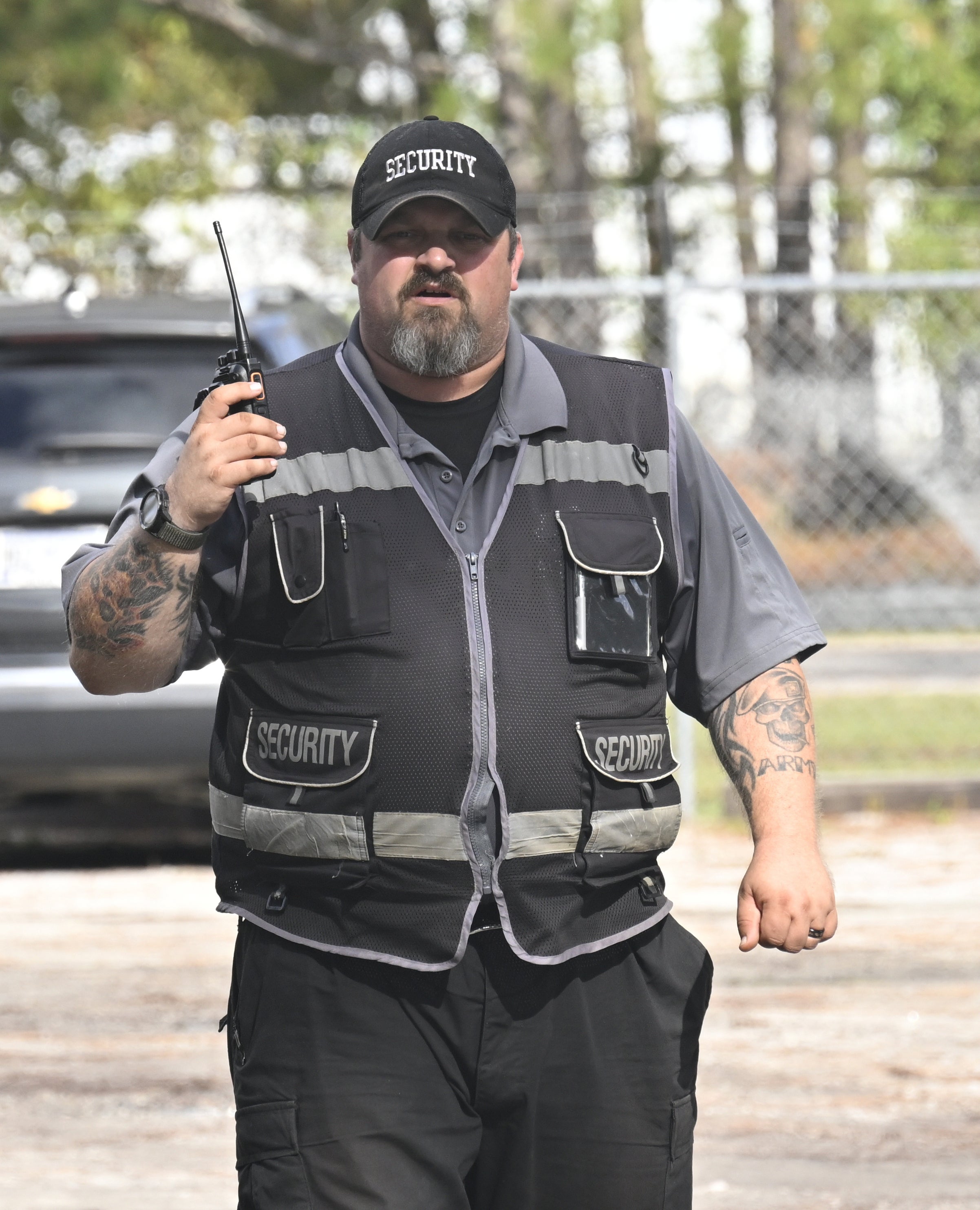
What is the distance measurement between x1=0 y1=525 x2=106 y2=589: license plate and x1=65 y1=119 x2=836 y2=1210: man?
3332mm

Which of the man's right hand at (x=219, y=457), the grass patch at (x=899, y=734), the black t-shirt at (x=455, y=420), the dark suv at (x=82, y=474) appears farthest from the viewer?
the grass patch at (x=899, y=734)

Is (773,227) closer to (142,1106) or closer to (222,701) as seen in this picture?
(142,1106)

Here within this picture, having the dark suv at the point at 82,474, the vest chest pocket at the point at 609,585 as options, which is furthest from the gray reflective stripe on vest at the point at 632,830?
the dark suv at the point at 82,474

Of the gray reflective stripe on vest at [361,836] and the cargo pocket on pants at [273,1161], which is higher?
the gray reflective stripe on vest at [361,836]

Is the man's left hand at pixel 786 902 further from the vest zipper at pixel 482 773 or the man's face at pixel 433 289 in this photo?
the man's face at pixel 433 289

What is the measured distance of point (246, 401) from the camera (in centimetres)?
270

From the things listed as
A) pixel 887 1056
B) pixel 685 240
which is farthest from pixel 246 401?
pixel 685 240

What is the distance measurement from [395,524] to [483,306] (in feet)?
1.18

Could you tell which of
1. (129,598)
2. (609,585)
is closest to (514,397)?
(609,585)

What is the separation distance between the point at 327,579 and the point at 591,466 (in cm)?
47

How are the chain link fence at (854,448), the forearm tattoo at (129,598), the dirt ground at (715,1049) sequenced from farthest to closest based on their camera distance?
the chain link fence at (854,448)
the dirt ground at (715,1049)
the forearm tattoo at (129,598)

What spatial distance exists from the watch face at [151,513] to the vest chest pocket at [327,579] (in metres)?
0.20

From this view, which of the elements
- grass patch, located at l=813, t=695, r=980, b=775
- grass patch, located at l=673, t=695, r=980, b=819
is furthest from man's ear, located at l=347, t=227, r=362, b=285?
grass patch, located at l=813, t=695, r=980, b=775

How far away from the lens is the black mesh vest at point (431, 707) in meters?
2.77
